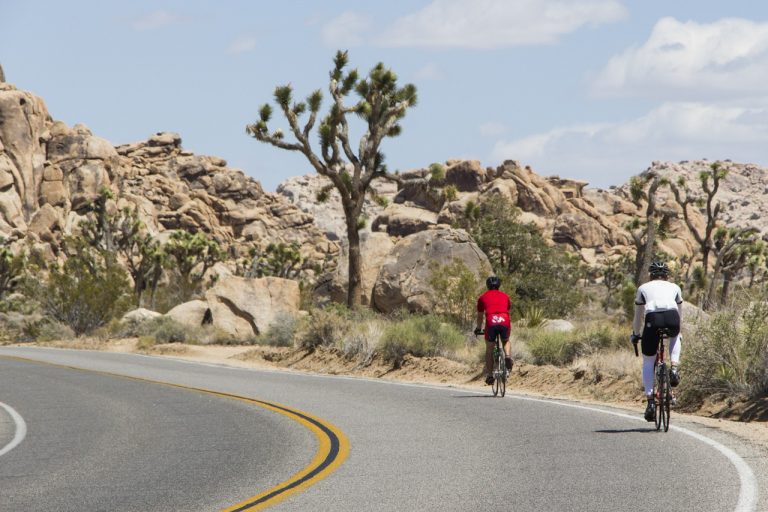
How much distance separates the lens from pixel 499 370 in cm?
1553

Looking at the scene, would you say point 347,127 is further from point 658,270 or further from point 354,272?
point 658,270

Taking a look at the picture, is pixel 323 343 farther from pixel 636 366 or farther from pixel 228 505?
pixel 228 505

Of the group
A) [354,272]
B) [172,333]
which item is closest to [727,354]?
[354,272]

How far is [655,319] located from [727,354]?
3.67m

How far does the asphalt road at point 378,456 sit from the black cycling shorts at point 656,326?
1.00m

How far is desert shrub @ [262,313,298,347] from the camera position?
97.6ft

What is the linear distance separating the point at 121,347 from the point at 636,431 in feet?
89.5

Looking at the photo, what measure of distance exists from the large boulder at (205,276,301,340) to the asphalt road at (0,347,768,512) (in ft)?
61.8

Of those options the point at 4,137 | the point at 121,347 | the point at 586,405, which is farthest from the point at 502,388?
the point at 4,137

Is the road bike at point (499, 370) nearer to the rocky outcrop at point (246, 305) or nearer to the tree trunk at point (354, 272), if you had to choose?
the tree trunk at point (354, 272)

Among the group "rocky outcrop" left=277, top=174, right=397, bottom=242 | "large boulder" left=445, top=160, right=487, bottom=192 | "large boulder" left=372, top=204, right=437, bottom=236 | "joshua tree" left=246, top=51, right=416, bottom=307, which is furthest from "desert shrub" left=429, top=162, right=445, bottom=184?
"rocky outcrop" left=277, top=174, right=397, bottom=242

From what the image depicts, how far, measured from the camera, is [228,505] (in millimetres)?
7621

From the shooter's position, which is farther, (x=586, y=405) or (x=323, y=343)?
(x=323, y=343)

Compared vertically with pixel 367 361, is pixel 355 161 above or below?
above
